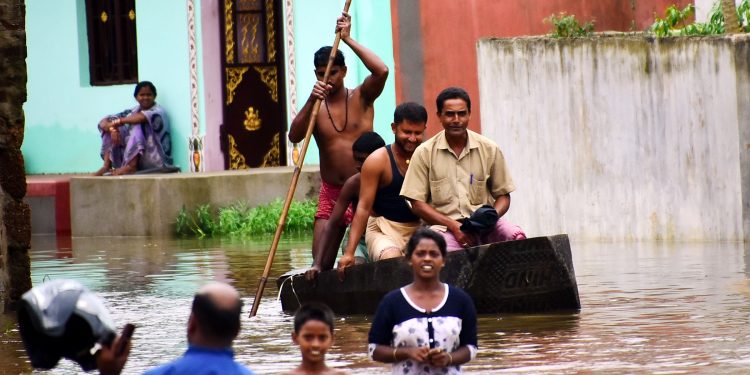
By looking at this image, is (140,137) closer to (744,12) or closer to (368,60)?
(744,12)

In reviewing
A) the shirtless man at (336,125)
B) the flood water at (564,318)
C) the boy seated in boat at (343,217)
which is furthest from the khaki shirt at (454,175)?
the shirtless man at (336,125)

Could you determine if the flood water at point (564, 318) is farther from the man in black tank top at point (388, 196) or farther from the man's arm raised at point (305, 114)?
the man's arm raised at point (305, 114)

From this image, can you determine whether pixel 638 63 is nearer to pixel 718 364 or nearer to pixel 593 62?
pixel 593 62

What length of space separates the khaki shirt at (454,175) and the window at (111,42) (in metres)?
12.9

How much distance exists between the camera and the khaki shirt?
34.3ft

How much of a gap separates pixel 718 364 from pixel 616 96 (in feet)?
23.6

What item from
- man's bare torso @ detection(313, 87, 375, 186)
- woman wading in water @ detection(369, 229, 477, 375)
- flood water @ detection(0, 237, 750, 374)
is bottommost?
flood water @ detection(0, 237, 750, 374)

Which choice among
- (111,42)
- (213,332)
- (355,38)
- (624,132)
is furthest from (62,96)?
(213,332)

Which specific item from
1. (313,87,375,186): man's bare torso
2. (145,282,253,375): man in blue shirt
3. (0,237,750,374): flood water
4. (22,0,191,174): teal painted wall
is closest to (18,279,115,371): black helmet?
(145,282,253,375): man in blue shirt

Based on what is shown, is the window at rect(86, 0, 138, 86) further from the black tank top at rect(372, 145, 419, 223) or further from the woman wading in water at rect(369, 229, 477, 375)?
the woman wading in water at rect(369, 229, 477, 375)

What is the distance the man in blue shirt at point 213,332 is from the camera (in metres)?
4.70

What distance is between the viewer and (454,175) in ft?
34.6

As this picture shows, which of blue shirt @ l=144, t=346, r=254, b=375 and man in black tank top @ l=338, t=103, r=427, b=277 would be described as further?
man in black tank top @ l=338, t=103, r=427, b=277

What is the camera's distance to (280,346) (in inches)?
375
